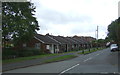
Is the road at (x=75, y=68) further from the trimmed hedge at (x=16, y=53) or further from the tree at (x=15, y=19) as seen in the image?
the trimmed hedge at (x=16, y=53)

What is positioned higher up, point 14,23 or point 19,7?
point 19,7

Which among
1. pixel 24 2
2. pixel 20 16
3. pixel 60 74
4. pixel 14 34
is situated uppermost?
pixel 24 2

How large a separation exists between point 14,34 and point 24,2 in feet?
14.6

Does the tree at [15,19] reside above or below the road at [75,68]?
above

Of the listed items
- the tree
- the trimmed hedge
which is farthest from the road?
the trimmed hedge

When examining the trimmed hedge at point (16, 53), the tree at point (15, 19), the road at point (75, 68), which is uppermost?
the tree at point (15, 19)

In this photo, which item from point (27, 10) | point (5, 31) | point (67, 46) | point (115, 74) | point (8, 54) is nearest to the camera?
point (115, 74)

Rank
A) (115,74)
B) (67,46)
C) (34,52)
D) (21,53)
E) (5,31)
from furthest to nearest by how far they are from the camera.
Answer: (67,46), (34,52), (21,53), (5,31), (115,74)

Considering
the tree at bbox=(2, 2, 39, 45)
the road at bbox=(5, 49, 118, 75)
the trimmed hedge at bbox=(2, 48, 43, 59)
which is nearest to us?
the road at bbox=(5, 49, 118, 75)

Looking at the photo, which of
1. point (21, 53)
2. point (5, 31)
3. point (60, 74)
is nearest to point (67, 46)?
point (21, 53)

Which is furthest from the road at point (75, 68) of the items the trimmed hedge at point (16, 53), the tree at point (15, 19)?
the trimmed hedge at point (16, 53)

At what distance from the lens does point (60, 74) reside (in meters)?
13.0

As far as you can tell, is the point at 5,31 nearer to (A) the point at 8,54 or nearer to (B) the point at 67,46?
(A) the point at 8,54

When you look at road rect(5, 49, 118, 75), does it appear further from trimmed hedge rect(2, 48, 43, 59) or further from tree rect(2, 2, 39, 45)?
trimmed hedge rect(2, 48, 43, 59)
